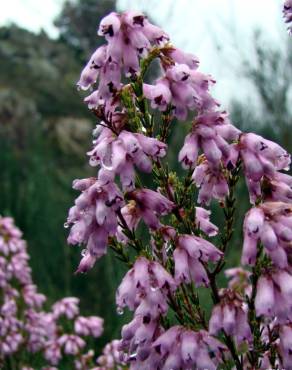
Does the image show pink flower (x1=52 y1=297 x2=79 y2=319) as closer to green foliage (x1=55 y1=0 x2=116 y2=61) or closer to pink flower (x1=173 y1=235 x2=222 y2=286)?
pink flower (x1=173 y1=235 x2=222 y2=286)

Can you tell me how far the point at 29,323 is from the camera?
4051 mm

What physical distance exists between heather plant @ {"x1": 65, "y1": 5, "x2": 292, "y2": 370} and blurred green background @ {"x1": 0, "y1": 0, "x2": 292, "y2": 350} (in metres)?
2.65

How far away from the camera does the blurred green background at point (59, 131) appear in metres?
6.07

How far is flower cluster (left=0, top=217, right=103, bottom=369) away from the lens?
3.68 meters

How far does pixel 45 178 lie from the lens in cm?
752

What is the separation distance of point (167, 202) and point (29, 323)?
2.88 m

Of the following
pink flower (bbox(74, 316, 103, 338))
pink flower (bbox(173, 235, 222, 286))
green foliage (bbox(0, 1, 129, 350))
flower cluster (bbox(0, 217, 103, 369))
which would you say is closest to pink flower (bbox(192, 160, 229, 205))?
pink flower (bbox(173, 235, 222, 286))

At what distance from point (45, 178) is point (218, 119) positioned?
625 cm

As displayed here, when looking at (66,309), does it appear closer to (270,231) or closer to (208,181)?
(208,181)

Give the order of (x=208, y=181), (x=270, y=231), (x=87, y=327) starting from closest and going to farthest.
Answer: (x=270, y=231)
(x=208, y=181)
(x=87, y=327)

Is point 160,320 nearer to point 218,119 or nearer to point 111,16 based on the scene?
point 218,119

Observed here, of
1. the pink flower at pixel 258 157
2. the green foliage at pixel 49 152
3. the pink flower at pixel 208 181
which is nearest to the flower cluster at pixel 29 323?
the green foliage at pixel 49 152

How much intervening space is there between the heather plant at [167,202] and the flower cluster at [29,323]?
87.0 inches

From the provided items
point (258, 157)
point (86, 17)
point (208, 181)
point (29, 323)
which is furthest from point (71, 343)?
point (86, 17)
